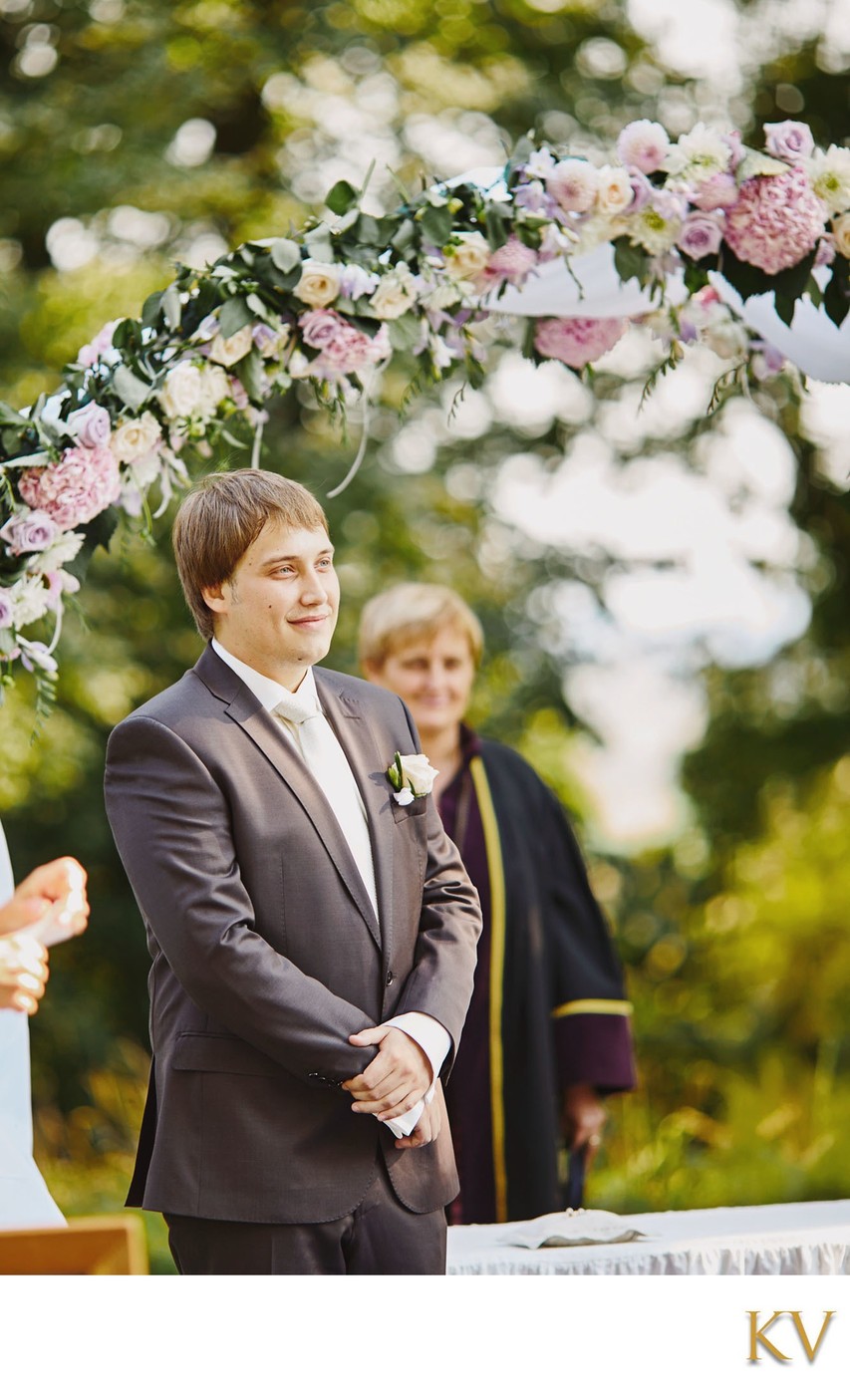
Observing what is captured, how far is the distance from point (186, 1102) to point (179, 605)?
631 centimetres

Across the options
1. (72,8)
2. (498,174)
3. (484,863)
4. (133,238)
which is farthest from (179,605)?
(498,174)

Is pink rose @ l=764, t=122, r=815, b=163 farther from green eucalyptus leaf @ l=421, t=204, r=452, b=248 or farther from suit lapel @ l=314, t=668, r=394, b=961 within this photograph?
suit lapel @ l=314, t=668, r=394, b=961

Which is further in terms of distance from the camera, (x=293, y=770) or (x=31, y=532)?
(x=31, y=532)

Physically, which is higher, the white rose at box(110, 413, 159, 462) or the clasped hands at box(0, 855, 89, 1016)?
the white rose at box(110, 413, 159, 462)

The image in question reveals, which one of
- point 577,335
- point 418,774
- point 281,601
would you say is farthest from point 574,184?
point 418,774

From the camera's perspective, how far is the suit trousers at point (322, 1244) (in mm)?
2518

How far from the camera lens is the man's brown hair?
274cm

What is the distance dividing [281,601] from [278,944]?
0.59 m

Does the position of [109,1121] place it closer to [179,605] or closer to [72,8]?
[179,605]

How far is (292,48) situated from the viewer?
909cm

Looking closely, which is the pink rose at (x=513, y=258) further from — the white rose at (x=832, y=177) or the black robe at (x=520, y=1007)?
the black robe at (x=520, y=1007)

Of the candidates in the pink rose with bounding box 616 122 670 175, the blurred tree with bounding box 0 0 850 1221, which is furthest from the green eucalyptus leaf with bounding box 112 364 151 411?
the blurred tree with bounding box 0 0 850 1221

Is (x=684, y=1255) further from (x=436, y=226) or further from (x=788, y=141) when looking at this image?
(x=788, y=141)

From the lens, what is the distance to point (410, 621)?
169 inches
